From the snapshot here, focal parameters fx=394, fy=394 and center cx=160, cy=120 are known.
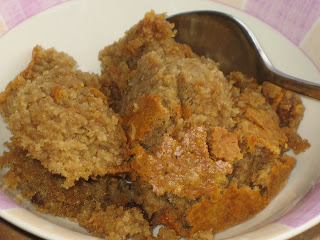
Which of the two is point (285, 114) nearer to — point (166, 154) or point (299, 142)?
point (299, 142)

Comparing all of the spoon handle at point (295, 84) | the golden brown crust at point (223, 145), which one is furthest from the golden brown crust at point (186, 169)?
the spoon handle at point (295, 84)

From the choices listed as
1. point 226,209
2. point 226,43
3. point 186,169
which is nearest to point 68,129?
point 186,169

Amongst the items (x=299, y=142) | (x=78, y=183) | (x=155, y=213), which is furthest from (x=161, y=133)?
(x=299, y=142)

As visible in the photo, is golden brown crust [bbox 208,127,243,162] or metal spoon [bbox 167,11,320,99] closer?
golden brown crust [bbox 208,127,243,162]

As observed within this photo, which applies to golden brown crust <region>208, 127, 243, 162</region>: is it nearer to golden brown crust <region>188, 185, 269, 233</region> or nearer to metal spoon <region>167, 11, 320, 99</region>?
golden brown crust <region>188, 185, 269, 233</region>

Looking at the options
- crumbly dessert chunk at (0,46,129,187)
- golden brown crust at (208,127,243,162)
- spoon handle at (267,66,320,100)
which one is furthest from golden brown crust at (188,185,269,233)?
spoon handle at (267,66,320,100)

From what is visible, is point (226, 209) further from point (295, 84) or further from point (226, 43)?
point (226, 43)
